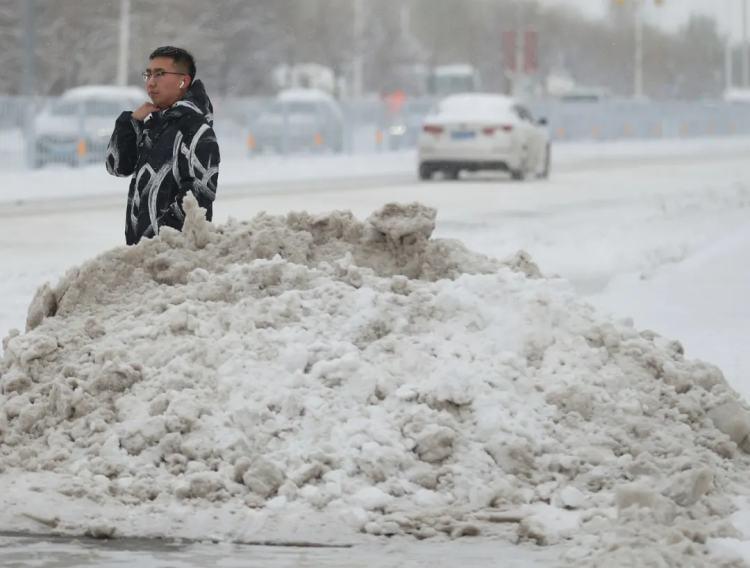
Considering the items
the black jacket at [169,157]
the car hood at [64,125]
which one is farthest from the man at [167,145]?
the car hood at [64,125]

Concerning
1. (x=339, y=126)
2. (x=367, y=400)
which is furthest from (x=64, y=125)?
(x=367, y=400)

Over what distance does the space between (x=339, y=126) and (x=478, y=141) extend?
11.1 m

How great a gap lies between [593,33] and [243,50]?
5291 centimetres

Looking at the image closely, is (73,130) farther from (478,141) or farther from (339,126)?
(339,126)

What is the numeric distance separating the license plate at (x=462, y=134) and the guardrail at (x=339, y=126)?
639 centimetres

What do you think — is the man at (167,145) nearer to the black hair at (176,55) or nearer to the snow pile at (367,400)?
the black hair at (176,55)

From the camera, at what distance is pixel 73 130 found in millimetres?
32312

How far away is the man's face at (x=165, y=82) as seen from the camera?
8062 millimetres

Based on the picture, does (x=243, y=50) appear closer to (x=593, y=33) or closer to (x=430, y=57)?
(x=430, y=57)

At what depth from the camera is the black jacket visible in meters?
8.16

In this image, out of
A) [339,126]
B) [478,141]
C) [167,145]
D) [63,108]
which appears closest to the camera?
[167,145]

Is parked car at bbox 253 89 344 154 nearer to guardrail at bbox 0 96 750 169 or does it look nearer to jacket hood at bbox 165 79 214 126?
guardrail at bbox 0 96 750 169

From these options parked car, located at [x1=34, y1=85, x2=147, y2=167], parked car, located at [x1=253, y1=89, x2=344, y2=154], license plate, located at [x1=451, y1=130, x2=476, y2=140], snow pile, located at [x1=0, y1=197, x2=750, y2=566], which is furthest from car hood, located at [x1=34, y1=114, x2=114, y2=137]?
snow pile, located at [x1=0, y1=197, x2=750, y2=566]

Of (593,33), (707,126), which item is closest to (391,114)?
(707,126)
